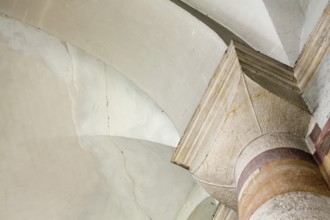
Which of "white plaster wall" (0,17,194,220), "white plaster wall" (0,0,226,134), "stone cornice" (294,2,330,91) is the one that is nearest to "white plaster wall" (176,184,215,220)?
"white plaster wall" (0,17,194,220)

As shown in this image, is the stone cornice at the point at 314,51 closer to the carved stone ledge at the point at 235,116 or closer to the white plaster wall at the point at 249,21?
the carved stone ledge at the point at 235,116

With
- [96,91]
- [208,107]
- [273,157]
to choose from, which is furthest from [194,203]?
[273,157]

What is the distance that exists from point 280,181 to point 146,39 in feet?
5.93

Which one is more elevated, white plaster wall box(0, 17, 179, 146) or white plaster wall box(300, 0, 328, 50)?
white plaster wall box(300, 0, 328, 50)

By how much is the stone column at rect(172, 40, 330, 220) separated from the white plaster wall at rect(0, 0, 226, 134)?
0.38 meters

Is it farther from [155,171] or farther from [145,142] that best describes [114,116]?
[155,171]

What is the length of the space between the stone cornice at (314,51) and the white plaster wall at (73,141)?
1553 mm

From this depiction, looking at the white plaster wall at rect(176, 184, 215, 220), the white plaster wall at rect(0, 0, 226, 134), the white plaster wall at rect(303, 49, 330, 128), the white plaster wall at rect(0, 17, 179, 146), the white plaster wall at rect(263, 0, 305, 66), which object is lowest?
the white plaster wall at rect(176, 184, 215, 220)

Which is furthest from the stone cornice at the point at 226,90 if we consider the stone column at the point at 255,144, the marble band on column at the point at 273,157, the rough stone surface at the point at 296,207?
the rough stone surface at the point at 296,207

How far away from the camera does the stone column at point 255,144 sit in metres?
2.17

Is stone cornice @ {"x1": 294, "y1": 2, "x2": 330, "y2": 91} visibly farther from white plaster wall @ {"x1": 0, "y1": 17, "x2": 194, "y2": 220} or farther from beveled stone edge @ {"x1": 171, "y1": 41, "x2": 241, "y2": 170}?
white plaster wall @ {"x1": 0, "y1": 17, "x2": 194, "y2": 220}

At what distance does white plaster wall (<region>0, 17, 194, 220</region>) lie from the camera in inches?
166

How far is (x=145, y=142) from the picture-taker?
434 centimetres

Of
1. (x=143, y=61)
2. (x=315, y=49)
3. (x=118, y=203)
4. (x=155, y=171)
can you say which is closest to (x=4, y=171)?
(x=118, y=203)
